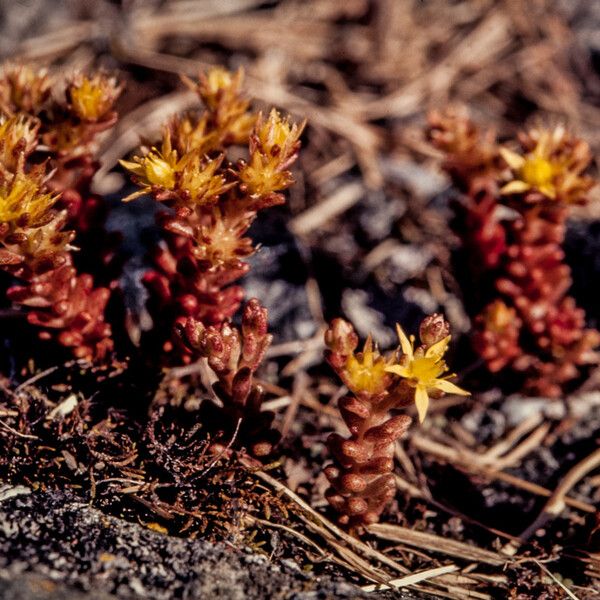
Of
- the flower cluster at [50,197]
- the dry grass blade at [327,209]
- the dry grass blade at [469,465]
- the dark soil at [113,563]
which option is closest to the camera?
the dark soil at [113,563]

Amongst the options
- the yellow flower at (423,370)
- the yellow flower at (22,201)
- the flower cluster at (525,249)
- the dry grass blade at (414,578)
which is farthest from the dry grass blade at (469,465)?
the yellow flower at (22,201)

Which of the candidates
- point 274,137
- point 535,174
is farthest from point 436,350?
point 535,174

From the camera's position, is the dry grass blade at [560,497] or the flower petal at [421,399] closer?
the flower petal at [421,399]

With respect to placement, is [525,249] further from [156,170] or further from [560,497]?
[156,170]

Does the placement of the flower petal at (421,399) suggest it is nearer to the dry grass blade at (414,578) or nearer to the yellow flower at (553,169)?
the dry grass blade at (414,578)

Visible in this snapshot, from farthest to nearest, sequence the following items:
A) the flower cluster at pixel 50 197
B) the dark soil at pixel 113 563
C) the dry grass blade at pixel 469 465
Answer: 1. the dry grass blade at pixel 469 465
2. the flower cluster at pixel 50 197
3. the dark soil at pixel 113 563

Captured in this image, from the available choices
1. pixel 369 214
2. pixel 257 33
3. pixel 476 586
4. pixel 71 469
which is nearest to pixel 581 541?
pixel 476 586

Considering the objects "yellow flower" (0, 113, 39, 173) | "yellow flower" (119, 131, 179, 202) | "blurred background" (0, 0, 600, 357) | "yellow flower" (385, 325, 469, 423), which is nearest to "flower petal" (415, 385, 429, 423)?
"yellow flower" (385, 325, 469, 423)
